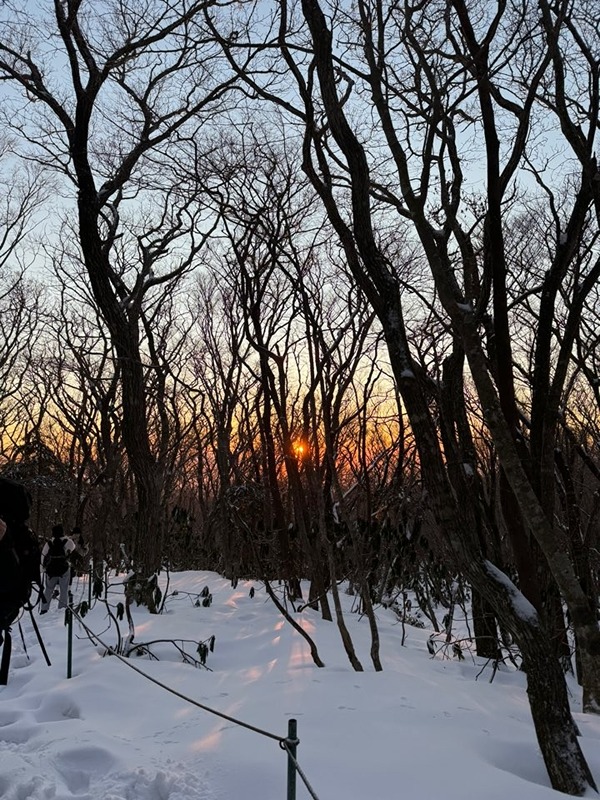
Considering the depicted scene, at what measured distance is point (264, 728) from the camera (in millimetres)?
4285

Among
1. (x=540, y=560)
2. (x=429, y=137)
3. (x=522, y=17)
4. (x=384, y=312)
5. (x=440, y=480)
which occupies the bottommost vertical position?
(x=540, y=560)

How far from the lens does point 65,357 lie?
1934 cm

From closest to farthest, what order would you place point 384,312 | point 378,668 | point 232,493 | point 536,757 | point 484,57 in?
point 536,757
point 384,312
point 484,57
point 378,668
point 232,493

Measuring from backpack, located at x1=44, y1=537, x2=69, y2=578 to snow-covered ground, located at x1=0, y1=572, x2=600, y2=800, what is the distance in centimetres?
344

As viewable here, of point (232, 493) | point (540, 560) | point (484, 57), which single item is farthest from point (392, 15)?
point (232, 493)

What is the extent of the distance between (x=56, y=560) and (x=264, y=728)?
795cm

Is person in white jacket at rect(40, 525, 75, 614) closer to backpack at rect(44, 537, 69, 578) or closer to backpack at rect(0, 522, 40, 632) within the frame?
backpack at rect(44, 537, 69, 578)

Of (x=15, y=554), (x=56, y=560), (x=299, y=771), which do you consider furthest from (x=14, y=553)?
(x=56, y=560)

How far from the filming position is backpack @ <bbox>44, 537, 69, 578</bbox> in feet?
35.3

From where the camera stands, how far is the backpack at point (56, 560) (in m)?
10.8

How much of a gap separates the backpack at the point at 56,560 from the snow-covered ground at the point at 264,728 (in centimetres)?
Answer: 344

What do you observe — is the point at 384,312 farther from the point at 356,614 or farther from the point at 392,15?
the point at 356,614

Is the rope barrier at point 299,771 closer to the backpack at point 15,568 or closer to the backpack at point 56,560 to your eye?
the backpack at point 15,568

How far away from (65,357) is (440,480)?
17708 millimetres
